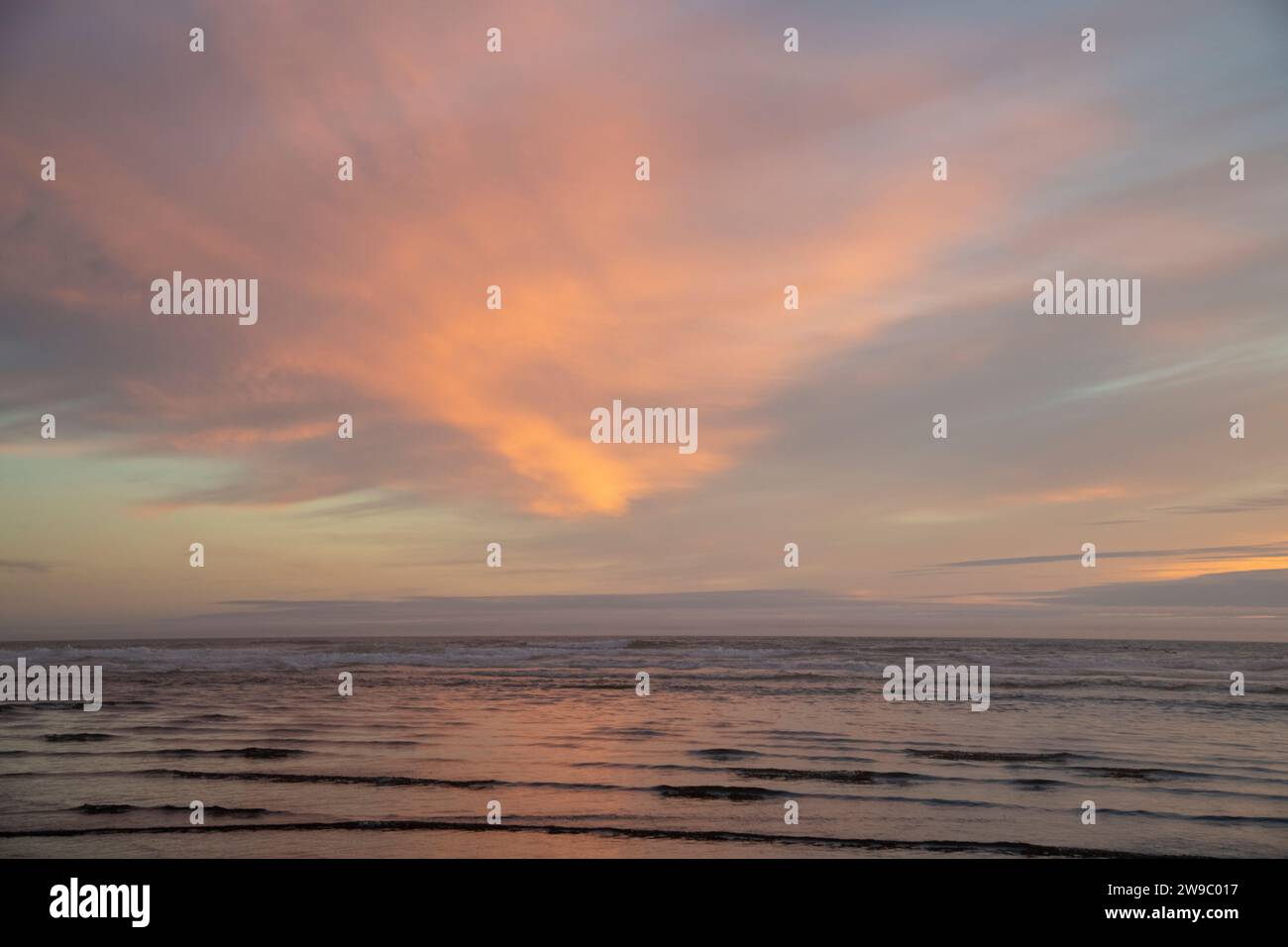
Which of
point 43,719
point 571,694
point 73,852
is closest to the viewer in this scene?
point 73,852

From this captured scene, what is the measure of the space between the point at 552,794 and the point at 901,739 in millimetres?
8432

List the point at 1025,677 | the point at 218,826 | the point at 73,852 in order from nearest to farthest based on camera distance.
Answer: the point at 73,852
the point at 218,826
the point at 1025,677

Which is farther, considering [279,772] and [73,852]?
[279,772]

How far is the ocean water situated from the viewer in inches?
424

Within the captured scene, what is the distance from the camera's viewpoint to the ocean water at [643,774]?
35.4 feet

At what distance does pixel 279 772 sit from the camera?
14438 millimetres

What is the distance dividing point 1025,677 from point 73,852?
3361cm

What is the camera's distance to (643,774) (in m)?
14.4

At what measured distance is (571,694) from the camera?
2920 cm
